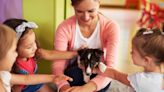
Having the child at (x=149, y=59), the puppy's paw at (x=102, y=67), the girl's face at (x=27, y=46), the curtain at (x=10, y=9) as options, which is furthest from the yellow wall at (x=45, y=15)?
the child at (x=149, y=59)

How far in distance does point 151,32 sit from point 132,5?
2.31 feet

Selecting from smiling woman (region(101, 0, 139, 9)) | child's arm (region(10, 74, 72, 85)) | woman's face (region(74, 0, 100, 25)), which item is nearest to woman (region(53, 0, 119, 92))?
woman's face (region(74, 0, 100, 25))

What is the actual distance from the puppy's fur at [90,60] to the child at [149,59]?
19 cm

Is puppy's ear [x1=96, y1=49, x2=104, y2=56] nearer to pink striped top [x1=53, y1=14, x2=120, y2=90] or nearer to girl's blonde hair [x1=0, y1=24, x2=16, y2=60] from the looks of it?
pink striped top [x1=53, y1=14, x2=120, y2=90]

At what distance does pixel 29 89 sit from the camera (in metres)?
1.32

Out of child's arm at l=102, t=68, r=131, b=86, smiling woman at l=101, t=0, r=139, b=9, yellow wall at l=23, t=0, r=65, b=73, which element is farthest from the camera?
smiling woman at l=101, t=0, r=139, b=9

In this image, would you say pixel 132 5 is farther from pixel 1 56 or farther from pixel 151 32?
pixel 1 56

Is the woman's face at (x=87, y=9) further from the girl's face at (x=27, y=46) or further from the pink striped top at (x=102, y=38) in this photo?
the girl's face at (x=27, y=46)

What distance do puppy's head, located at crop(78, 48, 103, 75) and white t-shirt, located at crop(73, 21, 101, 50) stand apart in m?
0.10

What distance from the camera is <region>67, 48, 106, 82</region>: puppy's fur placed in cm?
122

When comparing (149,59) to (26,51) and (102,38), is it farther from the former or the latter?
(26,51)

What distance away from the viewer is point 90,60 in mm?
1224

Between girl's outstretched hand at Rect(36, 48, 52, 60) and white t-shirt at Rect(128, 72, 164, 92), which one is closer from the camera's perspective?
white t-shirt at Rect(128, 72, 164, 92)

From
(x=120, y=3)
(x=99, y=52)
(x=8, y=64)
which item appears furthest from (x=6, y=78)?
(x=120, y=3)
